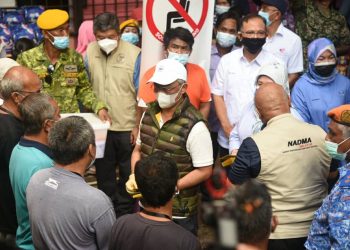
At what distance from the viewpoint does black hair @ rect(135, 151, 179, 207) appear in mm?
2746

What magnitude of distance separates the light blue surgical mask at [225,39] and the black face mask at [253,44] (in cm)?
54

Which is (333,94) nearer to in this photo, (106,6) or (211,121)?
(211,121)

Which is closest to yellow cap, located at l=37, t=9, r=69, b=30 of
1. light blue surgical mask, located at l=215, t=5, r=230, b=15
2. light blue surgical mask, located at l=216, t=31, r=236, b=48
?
light blue surgical mask, located at l=216, t=31, r=236, b=48

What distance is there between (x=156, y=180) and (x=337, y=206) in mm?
975

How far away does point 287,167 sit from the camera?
10.8 ft

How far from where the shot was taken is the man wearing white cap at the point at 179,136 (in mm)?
3721

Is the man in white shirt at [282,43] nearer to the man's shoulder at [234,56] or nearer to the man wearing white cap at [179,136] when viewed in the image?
the man's shoulder at [234,56]

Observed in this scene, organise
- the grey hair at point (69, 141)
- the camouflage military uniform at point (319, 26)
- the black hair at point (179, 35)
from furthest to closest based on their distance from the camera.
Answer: the camouflage military uniform at point (319, 26) → the black hair at point (179, 35) → the grey hair at point (69, 141)

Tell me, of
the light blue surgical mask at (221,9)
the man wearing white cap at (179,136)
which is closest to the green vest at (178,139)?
the man wearing white cap at (179,136)

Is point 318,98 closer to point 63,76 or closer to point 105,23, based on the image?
point 105,23

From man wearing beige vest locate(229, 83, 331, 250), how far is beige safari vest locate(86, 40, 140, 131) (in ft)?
6.81

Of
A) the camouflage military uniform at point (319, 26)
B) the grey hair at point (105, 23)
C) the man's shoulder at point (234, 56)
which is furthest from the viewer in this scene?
the camouflage military uniform at point (319, 26)

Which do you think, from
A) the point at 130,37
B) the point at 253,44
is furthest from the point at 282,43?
the point at 130,37

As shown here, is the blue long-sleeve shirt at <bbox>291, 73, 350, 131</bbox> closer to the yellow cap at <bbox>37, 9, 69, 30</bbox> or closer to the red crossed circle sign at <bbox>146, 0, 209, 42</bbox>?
the red crossed circle sign at <bbox>146, 0, 209, 42</bbox>
